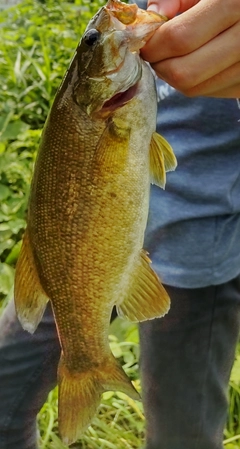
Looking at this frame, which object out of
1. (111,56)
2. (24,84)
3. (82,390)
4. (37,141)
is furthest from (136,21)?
(24,84)

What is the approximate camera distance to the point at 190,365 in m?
1.45

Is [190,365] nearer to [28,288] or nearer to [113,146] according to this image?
[28,288]

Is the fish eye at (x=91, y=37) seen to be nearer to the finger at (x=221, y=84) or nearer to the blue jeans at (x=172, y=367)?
the finger at (x=221, y=84)

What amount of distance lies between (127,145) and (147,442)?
916 millimetres

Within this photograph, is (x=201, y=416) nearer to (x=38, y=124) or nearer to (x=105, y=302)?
(x=105, y=302)

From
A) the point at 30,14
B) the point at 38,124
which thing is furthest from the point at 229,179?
the point at 30,14

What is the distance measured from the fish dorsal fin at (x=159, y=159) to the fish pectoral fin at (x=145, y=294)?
12 cm

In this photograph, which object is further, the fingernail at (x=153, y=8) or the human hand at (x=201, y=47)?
the fingernail at (x=153, y=8)

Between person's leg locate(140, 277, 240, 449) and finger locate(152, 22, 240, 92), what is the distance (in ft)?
1.85

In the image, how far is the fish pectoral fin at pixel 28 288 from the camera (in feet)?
3.61

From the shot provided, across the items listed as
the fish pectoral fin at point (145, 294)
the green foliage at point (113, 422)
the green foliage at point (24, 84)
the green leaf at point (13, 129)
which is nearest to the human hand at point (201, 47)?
the fish pectoral fin at point (145, 294)

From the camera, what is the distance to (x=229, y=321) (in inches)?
56.8

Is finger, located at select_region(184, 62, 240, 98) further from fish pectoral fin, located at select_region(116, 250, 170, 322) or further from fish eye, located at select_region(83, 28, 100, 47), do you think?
fish pectoral fin, located at select_region(116, 250, 170, 322)

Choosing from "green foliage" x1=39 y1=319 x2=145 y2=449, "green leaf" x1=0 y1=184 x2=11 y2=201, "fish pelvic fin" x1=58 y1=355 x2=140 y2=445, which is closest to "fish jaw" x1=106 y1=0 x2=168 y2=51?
"fish pelvic fin" x1=58 y1=355 x2=140 y2=445
